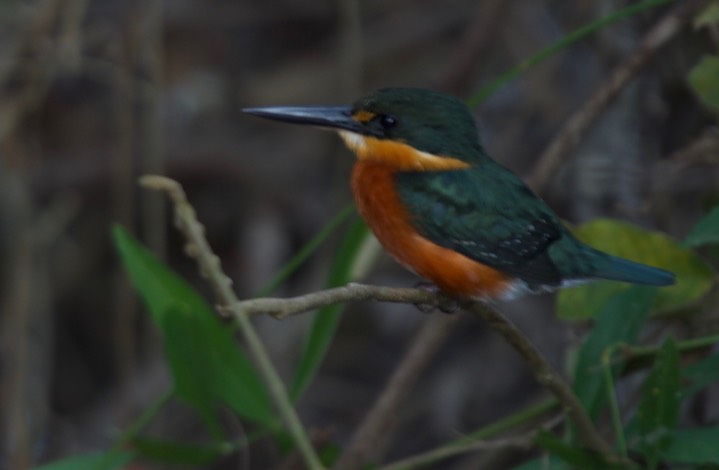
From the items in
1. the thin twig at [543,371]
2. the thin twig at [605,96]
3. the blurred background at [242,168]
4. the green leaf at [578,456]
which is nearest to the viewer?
the thin twig at [543,371]

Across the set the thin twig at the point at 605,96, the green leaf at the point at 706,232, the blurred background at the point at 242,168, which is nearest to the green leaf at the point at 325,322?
the thin twig at the point at 605,96

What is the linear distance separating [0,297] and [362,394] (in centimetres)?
138

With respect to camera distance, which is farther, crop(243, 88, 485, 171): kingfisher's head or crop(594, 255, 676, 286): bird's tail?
crop(243, 88, 485, 171): kingfisher's head

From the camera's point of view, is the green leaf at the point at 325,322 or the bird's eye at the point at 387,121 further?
the green leaf at the point at 325,322

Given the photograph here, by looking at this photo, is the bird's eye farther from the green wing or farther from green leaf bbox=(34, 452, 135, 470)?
green leaf bbox=(34, 452, 135, 470)

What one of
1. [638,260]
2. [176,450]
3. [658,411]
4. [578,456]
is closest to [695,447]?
[658,411]

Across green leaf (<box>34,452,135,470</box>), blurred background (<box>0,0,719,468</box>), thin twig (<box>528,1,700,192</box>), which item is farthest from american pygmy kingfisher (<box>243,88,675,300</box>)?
blurred background (<box>0,0,719,468</box>)

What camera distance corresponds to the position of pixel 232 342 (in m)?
2.43

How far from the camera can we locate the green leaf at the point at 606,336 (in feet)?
7.23

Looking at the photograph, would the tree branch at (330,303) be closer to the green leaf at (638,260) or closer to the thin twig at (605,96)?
the green leaf at (638,260)

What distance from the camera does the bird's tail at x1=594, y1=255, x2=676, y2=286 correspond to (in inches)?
81.9

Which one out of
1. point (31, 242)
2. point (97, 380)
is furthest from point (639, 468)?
point (97, 380)

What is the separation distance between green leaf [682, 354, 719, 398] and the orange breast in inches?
14.1

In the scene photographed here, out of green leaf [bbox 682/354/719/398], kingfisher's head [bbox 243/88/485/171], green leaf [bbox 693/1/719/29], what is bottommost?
green leaf [bbox 682/354/719/398]
